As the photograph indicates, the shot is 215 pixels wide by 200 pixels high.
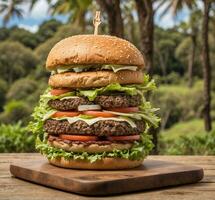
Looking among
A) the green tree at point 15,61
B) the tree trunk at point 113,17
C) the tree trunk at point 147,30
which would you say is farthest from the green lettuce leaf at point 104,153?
the green tree at point 15,61

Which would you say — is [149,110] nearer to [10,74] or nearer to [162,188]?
[162,188]

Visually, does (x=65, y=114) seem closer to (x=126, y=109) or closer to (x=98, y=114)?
(x=98, y=114)

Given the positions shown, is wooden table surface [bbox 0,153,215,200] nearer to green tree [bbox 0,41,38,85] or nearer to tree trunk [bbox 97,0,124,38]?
tree trunk [bbox 97,0,124,38]

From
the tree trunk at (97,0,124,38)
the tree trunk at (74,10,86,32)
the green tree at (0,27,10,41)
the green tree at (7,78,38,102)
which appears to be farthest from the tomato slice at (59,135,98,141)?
the green tree at (0,27,10,41)

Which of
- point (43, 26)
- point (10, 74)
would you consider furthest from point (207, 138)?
point (43, 26)

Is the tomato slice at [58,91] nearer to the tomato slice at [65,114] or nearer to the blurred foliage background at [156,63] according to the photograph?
the tomato slice at [65,114]
